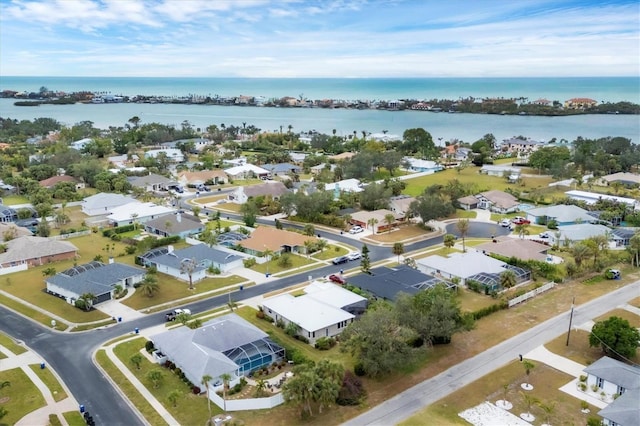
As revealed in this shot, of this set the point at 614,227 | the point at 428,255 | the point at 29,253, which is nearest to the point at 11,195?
the point at 29,253

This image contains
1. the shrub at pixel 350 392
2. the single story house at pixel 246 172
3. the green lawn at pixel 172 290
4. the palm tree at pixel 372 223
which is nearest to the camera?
the shrub at pixel 350 392

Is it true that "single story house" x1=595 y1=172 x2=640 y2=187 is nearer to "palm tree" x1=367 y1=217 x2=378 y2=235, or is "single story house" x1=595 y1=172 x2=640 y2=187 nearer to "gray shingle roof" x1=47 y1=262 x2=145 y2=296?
"palm tree" x1=367 y1=217 x2=378 y2=235

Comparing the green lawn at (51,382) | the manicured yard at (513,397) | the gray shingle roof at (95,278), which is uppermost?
the gray shingle roof at (95,278)

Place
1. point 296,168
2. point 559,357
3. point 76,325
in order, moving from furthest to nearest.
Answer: point 296,168
point 76,325
point 559,357

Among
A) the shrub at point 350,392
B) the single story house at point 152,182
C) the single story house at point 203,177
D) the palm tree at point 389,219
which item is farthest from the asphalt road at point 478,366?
the single story house at point 152,182

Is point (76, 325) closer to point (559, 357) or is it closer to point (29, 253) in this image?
point (29, 253)

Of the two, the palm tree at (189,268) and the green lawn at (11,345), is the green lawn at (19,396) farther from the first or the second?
the palm tree at (189,268)
